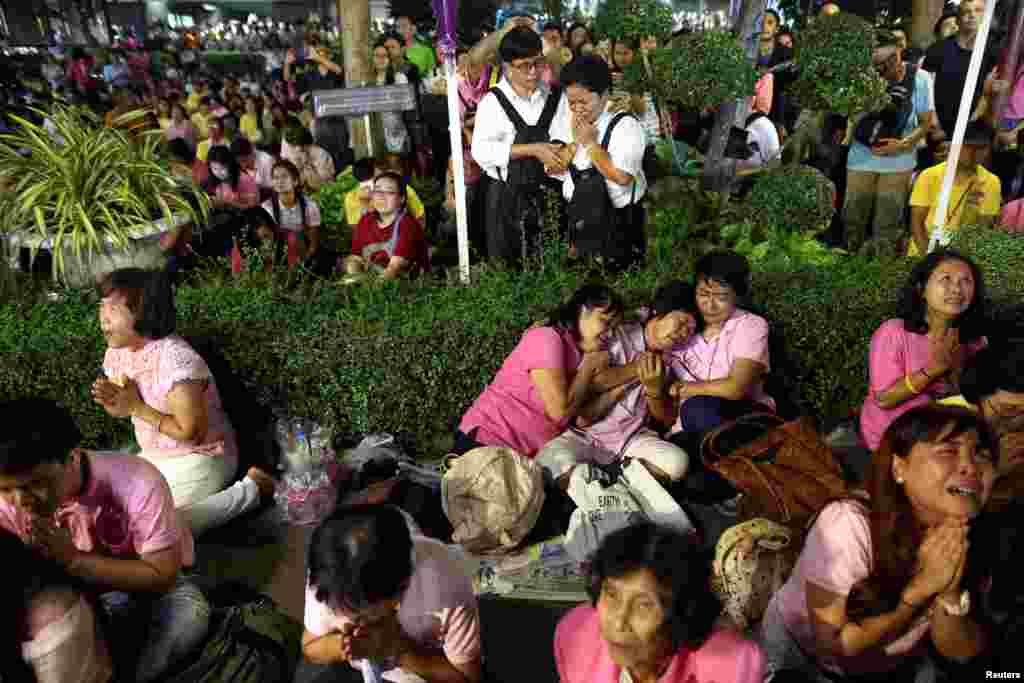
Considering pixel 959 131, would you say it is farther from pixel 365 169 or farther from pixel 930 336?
pixel 365 169

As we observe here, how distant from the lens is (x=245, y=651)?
2.56 metres

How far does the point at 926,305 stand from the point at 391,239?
3047mm

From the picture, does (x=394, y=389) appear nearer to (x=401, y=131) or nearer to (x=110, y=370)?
(x=110, y=370)

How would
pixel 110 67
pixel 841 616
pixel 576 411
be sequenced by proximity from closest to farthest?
pixel 841 616, pixel 576 411, pixel 110 67

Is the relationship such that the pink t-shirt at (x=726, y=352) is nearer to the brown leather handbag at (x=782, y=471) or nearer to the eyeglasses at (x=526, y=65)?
the brown leather handbag at (x=782, y=471)

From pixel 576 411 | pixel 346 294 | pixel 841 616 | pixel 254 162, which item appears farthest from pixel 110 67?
pixel 841 616

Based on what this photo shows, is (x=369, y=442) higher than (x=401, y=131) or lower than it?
lower

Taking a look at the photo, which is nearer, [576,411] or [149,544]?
[149,544]

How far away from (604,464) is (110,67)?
16.3 m

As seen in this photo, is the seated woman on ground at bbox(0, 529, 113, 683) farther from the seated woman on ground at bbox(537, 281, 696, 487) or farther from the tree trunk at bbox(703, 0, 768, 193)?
the tree trunk at bbox(703, 0, 768, 193)

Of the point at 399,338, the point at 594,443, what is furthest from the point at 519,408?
the point at 399,338

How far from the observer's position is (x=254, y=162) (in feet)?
27.1

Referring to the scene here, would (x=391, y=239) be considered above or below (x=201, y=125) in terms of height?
below

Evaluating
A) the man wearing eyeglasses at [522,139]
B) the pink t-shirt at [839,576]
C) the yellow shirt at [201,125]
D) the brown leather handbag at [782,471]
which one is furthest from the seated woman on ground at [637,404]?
the yellow shirt at [201,125]
